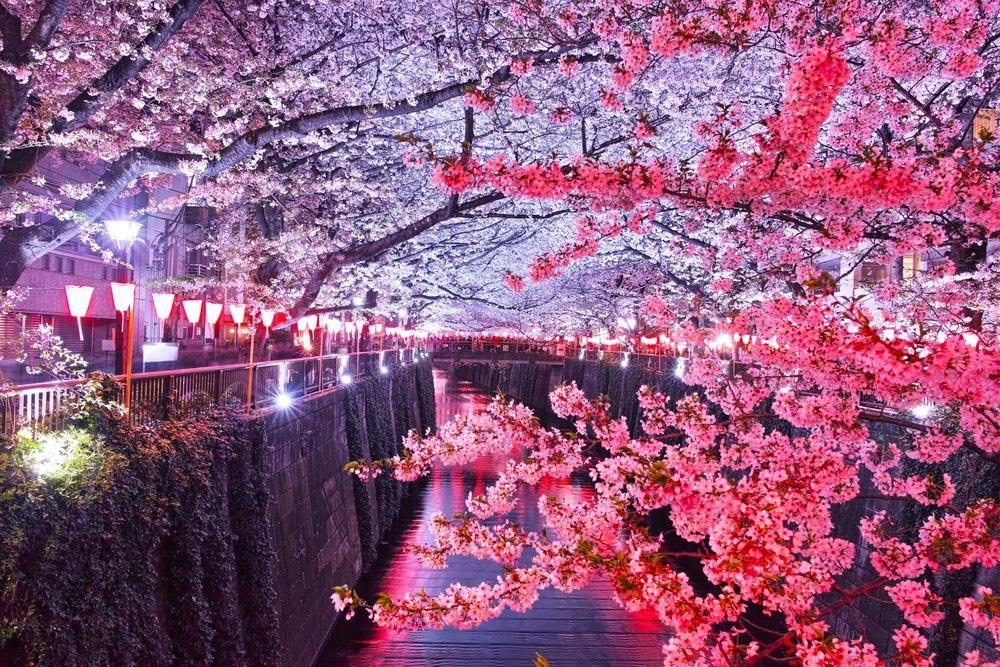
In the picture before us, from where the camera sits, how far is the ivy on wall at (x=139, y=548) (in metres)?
4.38

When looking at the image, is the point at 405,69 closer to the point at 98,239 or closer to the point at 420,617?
the point at 420,617

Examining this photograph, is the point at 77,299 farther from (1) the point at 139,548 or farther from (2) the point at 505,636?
(2) the point at 505,636

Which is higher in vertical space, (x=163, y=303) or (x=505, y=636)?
(x=163, y=303)

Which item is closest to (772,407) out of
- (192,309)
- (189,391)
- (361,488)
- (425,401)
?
(189,391)

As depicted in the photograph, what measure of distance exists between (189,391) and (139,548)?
2.66 metres

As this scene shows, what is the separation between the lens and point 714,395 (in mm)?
5918

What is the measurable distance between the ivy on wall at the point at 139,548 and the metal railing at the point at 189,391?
0.89 ft

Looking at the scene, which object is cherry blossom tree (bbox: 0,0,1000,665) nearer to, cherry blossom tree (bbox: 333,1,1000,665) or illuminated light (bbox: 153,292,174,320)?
cherry blossom tree (bbox: 333,1,1000,665)

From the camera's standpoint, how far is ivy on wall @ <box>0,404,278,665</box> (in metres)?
4.38

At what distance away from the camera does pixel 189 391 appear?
7.93 m

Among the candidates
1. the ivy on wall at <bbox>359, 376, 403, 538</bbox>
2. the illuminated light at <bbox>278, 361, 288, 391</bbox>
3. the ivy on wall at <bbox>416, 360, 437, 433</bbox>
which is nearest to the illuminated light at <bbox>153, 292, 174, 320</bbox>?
the illuminated light at <bbox>278, 361, 288, 391</bbox>

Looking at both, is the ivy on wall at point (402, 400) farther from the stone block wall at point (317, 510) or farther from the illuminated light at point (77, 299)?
the illuminated light at point (77, 299)

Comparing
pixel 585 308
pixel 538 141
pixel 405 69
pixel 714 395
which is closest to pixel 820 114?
pixel 714 395

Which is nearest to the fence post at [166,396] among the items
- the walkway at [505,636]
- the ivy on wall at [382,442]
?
the walkway at [505,636]
